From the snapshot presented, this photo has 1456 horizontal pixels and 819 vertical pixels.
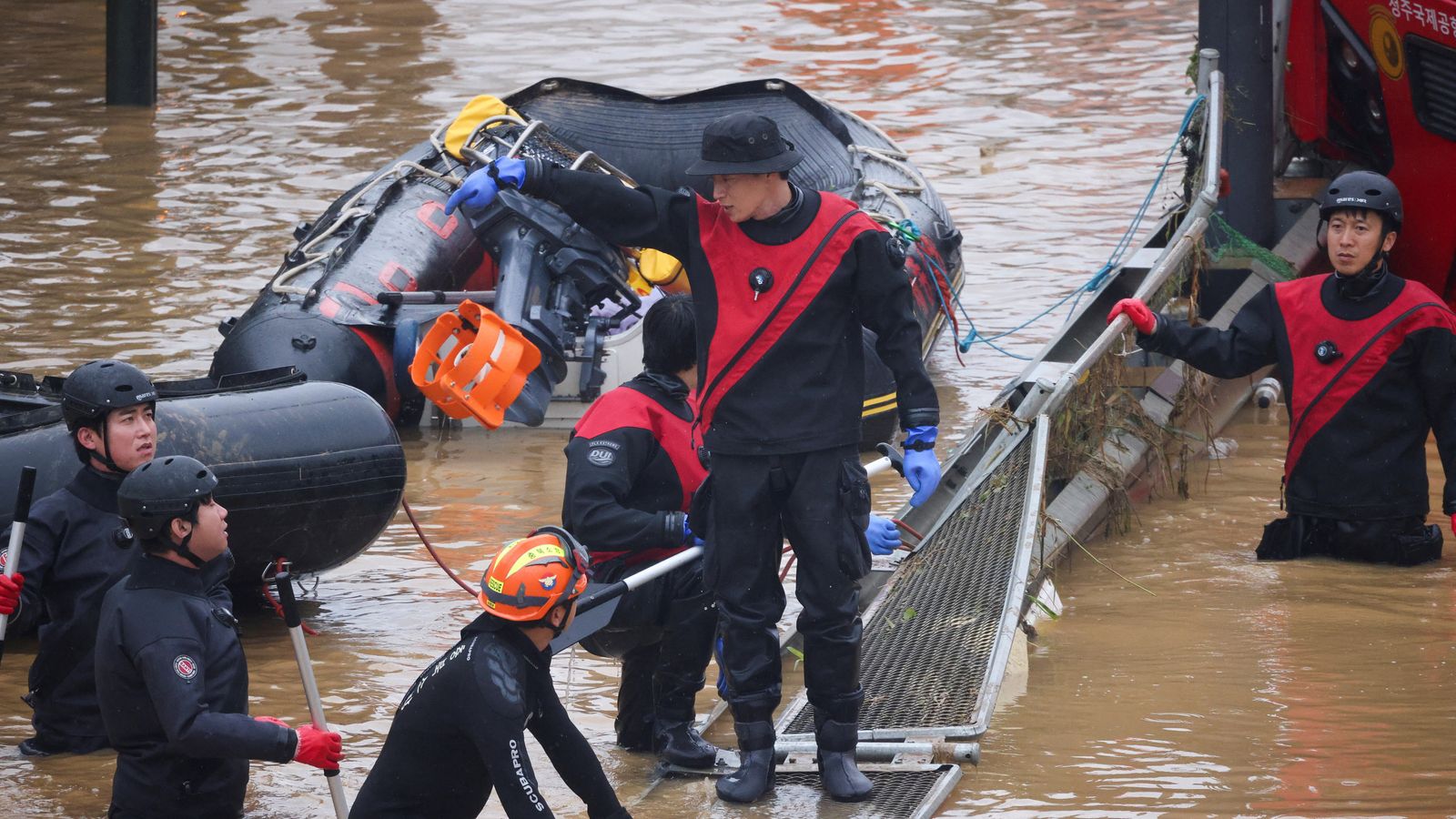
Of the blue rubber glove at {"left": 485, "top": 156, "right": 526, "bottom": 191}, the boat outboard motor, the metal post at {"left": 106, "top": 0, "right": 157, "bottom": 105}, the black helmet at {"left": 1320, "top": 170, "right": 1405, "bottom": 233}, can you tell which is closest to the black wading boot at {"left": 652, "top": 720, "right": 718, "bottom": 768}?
the blue rubber glove at {"left": 485, "top": 156, "right": 526, "bottom": 191}

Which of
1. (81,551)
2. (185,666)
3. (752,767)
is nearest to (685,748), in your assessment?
(752,767)

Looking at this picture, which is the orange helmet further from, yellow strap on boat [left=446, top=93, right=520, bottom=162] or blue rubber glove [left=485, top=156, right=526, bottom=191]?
yellow strap on boat [left=446, top=93, right=520, bottom=162]

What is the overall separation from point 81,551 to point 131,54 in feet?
42.7

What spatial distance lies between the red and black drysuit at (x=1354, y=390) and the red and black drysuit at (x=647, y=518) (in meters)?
2.08

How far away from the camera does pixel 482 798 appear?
406 cm

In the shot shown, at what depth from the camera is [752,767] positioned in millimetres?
4660

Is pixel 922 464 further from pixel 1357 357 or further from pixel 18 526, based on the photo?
pixel 1357 357

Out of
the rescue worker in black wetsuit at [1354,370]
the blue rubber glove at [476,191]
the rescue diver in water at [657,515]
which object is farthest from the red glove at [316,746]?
the rescue worker in black wetsuit at [1354,370]

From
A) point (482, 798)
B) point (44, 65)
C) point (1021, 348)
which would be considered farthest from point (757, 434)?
point (44, 65)

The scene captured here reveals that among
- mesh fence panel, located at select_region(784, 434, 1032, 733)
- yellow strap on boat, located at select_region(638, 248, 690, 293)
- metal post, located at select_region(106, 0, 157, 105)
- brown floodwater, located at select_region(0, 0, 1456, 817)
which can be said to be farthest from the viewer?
metal post, located at select_region(106, 0, 157, 105)

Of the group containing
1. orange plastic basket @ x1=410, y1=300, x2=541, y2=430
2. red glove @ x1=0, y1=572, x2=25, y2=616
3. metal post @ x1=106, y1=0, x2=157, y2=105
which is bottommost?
metal post @ x1=106, y1=0, x2=157, y2=105

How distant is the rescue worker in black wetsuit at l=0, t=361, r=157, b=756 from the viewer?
4.92 meters

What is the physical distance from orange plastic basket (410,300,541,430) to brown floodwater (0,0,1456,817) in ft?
1.51

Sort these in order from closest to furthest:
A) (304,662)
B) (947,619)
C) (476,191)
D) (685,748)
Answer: (304,662), (476,191), (685,748), (947,619)
